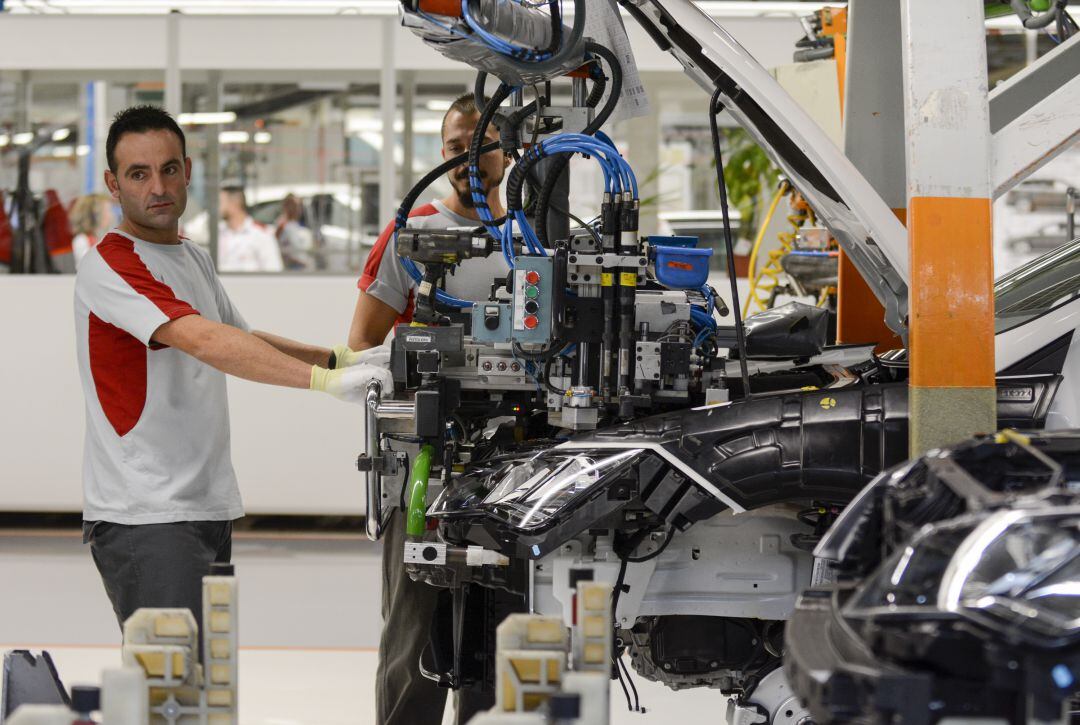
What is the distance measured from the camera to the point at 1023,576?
2.16 meters

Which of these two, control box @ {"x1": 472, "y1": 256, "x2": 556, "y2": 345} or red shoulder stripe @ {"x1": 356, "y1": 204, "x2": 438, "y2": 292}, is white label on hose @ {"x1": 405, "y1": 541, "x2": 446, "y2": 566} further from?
red shoulder stripe @ {"x1": 356, "y1": 204, "x2": 438, "y2": 292}

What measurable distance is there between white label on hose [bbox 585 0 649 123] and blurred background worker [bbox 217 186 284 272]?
4660mm

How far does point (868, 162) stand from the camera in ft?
13.8

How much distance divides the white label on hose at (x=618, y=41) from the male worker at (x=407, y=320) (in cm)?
47

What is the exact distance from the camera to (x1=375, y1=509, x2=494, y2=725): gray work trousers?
13.5 ft

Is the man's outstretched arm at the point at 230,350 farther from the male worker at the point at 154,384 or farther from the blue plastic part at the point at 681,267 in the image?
the blue plastic part at the point at 681,267

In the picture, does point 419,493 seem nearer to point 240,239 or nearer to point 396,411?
point 396,411

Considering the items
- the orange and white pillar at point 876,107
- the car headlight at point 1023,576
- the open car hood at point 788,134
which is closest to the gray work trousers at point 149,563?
the open car hood at point 788,134

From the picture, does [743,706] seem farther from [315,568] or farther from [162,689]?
[315,568]

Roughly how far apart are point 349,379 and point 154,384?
1.85ft

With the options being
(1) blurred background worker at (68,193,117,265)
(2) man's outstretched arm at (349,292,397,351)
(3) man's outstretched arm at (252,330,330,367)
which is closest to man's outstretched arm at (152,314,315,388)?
(3) man's outstretched arm at (252,330,330,367)

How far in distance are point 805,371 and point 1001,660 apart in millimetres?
1916

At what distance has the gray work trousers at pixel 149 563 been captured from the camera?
353 cm

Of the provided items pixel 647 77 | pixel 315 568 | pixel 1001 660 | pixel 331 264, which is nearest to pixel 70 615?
pixel 315 568
